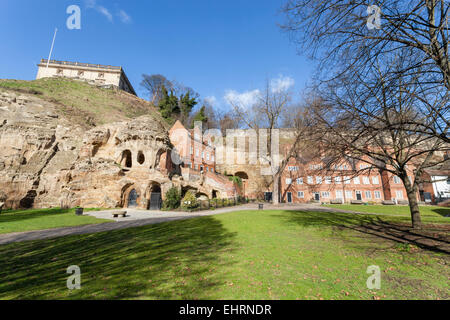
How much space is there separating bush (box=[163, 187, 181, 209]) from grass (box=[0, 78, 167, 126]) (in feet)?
53.9

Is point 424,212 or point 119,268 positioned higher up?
point 424,212

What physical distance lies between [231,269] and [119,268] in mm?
2917

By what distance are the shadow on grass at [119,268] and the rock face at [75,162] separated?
59.2ft

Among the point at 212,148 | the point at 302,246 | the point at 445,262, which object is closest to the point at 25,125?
the point at 212,148

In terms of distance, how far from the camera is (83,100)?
42.6 meters

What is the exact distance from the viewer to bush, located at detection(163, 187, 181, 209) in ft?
75.1

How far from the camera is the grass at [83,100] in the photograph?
34.9 meters

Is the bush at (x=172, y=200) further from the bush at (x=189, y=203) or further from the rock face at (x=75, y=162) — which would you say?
the rock face at (x=75, y=162)

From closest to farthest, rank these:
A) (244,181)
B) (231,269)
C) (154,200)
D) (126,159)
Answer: (231,269)
(154,200)
(126,159)
(244,181)

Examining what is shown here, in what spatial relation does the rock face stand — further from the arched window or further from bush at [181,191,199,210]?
bush at [181,191,199,210]

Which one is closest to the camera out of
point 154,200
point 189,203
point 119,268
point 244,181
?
point 119,268

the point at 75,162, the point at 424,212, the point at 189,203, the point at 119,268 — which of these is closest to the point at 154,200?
the point at 189,203

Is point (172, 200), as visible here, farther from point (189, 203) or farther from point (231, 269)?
point (231, 269)
